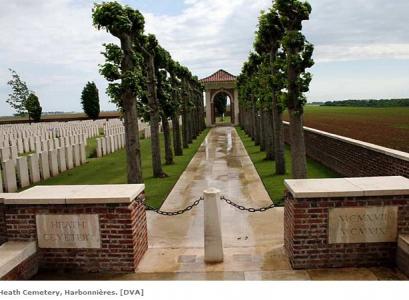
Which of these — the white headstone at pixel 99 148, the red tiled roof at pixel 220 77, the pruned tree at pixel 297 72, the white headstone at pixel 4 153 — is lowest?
the white headstone at pixel 99 148

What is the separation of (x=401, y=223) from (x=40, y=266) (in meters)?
4.96

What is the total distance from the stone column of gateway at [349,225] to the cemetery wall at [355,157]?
280 centimetres

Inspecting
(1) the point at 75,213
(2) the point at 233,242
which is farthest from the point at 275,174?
(1) the point at 75,213

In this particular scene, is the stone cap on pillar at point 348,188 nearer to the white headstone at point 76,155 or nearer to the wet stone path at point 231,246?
the wet stone path at point 231,246

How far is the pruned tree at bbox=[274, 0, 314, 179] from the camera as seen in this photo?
9.12m

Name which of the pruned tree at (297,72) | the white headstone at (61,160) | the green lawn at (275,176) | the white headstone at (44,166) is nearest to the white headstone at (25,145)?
the white headstone at (61,160)

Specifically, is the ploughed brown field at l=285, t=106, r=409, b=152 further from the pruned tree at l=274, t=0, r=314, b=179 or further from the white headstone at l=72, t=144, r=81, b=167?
the white headstone at l=72, t=144, r=81, b=167

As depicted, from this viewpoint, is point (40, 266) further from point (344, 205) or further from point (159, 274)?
point (344, 205)

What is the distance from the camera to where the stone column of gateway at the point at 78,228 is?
5066 millimetres

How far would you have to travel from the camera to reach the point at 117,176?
1284 centimetres

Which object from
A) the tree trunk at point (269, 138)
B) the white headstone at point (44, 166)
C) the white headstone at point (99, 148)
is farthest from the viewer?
the white headstone at point (99, 148)

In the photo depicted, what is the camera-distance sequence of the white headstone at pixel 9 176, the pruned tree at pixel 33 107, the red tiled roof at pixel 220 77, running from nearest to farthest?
the white headstone at pixel 9 176 → the red tiled roof at pixel 220 77 → the pruned tree at pixel 33 107

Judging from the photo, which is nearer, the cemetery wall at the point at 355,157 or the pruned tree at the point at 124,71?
the cemetery wall at the point at 355,157

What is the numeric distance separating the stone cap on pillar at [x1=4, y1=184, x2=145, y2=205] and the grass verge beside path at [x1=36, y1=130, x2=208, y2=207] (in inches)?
136
